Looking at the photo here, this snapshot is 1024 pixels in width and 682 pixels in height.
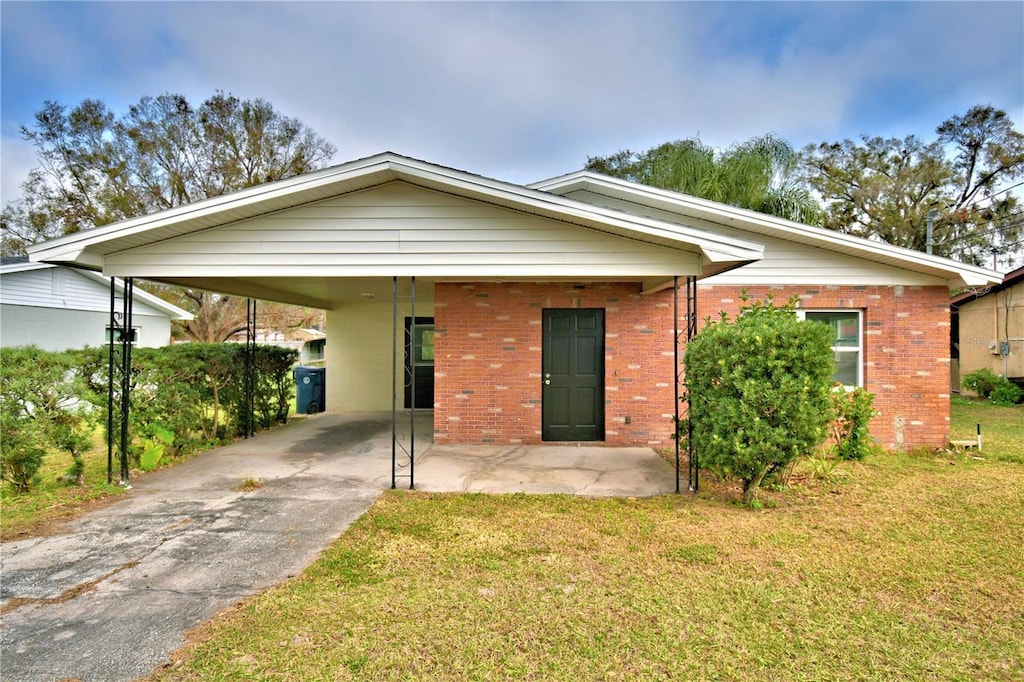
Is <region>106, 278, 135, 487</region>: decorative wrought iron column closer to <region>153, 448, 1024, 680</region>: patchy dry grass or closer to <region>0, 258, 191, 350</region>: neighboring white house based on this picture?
<region>153, 448, 1024, 680</region>: patchy dry grass

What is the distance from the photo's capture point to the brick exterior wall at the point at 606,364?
25.7 feet

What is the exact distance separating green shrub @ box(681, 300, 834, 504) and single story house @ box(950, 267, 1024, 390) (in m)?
13.7

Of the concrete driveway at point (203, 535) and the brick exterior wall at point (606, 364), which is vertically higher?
the brick exterior wall at point (606, 364)

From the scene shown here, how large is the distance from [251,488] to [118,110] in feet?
63.2

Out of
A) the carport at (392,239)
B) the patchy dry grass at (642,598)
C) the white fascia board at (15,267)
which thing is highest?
the white fascia board at (15,267)

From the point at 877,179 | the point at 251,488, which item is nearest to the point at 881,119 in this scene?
the point at 877,179

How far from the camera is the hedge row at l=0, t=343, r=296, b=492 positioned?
513cm

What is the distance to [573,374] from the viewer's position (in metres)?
7.99

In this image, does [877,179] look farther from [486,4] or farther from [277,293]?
[277,293]

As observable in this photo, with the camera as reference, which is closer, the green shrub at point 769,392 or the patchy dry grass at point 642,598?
the patchy dry grass at point 642,598

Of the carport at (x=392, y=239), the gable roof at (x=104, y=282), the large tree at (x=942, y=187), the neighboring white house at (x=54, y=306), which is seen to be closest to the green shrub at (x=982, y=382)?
the large tree at (x=942, y=187)

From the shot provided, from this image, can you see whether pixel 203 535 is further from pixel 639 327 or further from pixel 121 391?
pixel 639 327

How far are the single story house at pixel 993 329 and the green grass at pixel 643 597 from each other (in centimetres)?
1347

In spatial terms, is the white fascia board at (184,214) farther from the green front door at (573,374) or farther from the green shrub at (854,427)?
the green shrub at (854,427)
